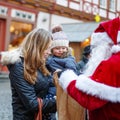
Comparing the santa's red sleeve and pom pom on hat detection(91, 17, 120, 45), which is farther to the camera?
pom pom on hat detection(91, 17, 120, 45)

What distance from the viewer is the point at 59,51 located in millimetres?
4828

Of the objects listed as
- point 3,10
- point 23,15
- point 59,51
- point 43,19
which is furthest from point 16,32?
point 59,51

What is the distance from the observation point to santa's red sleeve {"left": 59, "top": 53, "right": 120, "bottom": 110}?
236cm

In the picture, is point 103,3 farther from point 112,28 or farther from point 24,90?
point 112,28

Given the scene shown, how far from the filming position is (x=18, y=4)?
18234 millimetres

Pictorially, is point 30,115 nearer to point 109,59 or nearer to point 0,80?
point 109,59

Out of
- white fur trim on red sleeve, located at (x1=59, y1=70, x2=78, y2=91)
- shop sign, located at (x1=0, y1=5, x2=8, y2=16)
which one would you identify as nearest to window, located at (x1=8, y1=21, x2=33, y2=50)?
shop sign, located at (x1=0, y1=5, x2=8, y2=16)

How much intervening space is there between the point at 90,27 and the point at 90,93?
15.3m

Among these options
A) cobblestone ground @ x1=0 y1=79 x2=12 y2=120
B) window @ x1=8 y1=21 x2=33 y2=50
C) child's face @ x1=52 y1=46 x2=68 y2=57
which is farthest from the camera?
window @ x1=8 y1=21 x2=33 y2=50

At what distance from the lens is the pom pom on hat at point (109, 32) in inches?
99.8

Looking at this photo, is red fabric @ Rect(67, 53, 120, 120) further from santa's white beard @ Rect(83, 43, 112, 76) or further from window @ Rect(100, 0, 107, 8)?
window @ Rect(100, 0, 107, 8)

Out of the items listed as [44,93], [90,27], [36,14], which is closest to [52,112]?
[44,93]

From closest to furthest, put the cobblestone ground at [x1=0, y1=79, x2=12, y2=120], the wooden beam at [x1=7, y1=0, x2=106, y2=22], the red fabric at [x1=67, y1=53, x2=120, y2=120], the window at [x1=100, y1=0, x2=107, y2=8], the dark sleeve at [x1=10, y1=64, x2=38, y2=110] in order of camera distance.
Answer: the red fabric at [x1=67, y1=53, x2=120, y2=120] → the dark sleeve at [x1=10, y1=64, x2=38, y2=110] → the cobblestone ground at [x1=0, y1=79, x2=12, y2=120] → the wooden beam at [x1=7, y1=0, x2=106, y2=22] → the window at [x1=100, y1=0, x2=107, y2=8]

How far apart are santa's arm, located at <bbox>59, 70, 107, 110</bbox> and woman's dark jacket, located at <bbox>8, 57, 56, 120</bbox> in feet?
1.86
